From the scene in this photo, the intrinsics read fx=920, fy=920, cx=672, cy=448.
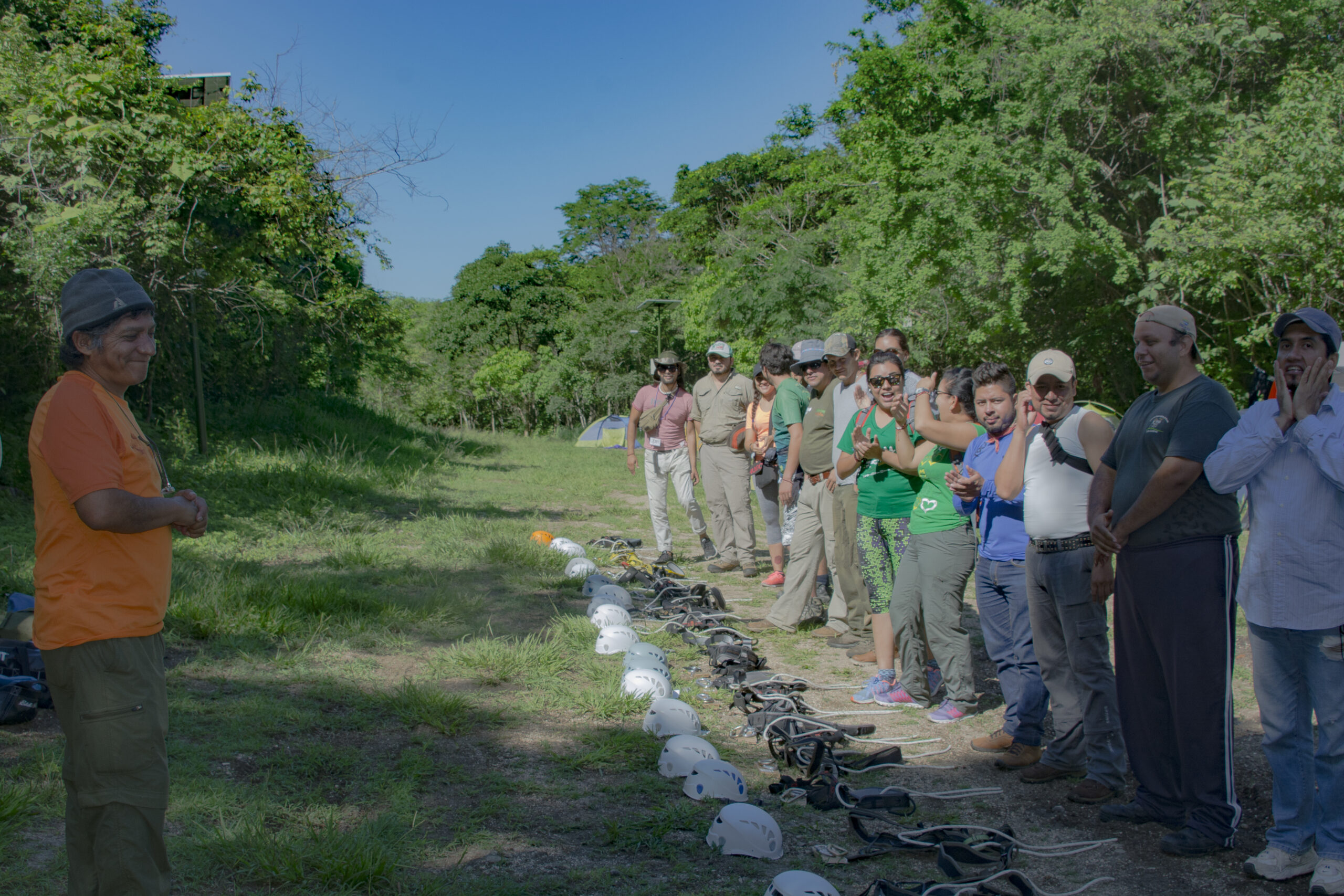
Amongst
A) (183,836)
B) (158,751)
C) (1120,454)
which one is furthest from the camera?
(1120,454)

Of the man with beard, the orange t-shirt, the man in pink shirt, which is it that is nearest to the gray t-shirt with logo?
the man with beard

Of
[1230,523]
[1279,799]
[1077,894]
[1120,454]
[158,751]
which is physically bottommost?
[1077,894]

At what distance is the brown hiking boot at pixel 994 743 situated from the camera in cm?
450

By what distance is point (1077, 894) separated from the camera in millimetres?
3141

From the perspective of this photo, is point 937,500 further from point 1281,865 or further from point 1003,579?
point 1281,865

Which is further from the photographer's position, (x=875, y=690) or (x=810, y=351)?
→ (x=810, y=351)

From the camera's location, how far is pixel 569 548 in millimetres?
9352

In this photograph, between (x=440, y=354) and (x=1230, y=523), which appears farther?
(x=440, y=354)

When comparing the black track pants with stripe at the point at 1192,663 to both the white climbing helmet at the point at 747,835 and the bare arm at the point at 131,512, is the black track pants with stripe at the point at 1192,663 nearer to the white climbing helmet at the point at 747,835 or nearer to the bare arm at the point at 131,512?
the white climbing helmet at the point at 747,835

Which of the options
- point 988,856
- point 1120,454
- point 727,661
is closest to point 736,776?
point 988,856

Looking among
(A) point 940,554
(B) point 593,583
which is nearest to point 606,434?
(B) point 593,583

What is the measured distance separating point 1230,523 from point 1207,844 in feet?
3.87

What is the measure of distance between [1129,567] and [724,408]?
5.32 metres

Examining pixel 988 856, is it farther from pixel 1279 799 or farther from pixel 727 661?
pixel 727 661
